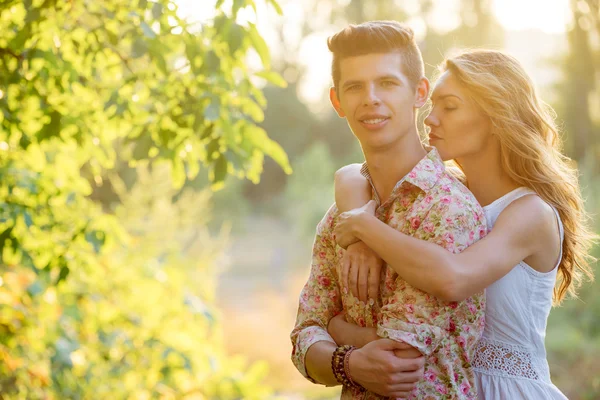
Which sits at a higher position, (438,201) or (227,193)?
(227,193)

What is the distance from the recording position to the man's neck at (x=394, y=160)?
184 centimetres

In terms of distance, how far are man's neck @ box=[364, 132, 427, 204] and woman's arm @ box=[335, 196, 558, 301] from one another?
180 mm

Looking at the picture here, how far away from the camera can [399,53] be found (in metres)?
1.79

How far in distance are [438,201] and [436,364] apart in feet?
1.37

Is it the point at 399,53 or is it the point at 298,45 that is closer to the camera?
the point at 399,53

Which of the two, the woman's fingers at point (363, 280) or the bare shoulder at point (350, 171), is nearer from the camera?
the woman's fingers at point (363, 280)

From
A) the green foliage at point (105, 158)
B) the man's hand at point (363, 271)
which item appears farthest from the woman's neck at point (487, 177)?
the green foliage at point (105, 158)

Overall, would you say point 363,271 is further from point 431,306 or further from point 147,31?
point 147,31

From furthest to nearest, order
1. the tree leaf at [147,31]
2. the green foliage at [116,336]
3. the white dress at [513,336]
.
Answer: the green foliage at [116,336], the tree leaf at [147,31], the white dress at [513,336]

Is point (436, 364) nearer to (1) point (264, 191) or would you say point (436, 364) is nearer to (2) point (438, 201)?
(2) point (438, 201)

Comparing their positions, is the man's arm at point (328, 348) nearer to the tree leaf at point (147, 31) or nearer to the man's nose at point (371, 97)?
the man's nose at point (371, 97)

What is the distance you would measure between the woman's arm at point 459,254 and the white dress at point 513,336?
95mm

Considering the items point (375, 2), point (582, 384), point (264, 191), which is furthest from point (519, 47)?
point (582, 384)

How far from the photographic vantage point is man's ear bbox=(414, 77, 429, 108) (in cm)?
184
